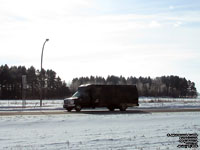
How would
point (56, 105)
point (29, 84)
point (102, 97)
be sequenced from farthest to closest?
1. point (29, 84)
2. point (56, 105)
3. point (102, 97)

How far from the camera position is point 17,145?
38.1ft

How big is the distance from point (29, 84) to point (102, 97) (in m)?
106

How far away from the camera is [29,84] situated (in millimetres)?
134000

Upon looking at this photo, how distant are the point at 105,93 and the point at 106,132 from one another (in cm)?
1689

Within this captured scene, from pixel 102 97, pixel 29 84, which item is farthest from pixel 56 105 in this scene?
pixel 29 84

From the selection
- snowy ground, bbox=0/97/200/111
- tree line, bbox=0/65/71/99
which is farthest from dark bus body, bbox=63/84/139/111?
tree line, bbox=0/65/71/99

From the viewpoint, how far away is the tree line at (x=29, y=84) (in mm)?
116975

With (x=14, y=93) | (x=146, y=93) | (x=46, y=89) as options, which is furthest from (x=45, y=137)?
(x=146, y=93)

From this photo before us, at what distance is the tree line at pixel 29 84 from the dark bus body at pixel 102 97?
262 ft

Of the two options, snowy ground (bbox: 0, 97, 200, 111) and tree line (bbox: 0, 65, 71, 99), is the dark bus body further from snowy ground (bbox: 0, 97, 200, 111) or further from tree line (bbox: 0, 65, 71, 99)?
tree line (bbox: 0, 65, 71, 99)

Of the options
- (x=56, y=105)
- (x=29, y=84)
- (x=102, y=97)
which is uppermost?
(x=29, y=84)

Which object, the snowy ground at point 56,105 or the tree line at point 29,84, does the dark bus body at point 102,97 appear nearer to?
the snowy ground at point 56,105

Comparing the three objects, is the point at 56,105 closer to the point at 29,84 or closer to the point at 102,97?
the point at 102,97

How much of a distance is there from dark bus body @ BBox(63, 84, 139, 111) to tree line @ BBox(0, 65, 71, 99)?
79.7 m
